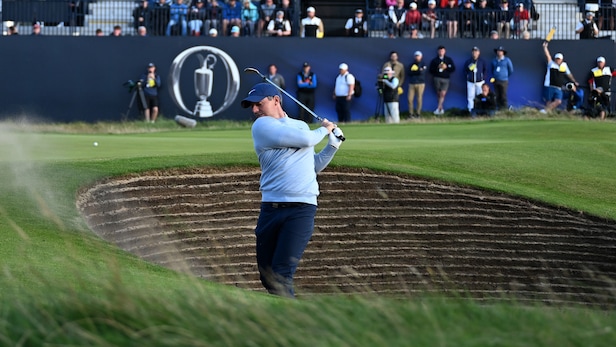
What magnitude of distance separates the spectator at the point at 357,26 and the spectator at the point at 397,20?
76 cm

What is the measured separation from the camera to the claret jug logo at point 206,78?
34.1 m

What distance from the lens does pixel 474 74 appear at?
34.0m

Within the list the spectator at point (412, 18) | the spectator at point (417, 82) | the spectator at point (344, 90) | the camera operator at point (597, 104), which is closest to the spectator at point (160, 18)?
the spectator at point (344, 90)

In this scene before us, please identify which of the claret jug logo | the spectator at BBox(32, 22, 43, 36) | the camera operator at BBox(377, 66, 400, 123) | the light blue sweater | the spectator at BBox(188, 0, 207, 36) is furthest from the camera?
the spectator at BBox(32, 22, 43, 36)

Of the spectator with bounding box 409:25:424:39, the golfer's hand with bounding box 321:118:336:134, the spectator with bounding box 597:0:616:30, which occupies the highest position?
the spectator with bounding box 597:0:616:30

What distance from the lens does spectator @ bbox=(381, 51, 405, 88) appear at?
33812mm

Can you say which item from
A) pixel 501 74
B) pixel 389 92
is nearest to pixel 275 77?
pixel 389 92

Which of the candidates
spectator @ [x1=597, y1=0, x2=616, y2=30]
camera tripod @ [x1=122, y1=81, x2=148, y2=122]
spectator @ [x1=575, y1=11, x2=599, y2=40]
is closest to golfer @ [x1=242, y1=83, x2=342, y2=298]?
camera tripod @ [x1=122, y1=81, x2=148, y2=122]

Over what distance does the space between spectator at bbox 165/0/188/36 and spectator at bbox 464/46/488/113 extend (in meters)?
8.27

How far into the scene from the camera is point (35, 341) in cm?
525

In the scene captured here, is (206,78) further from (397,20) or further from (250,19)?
(397,20)

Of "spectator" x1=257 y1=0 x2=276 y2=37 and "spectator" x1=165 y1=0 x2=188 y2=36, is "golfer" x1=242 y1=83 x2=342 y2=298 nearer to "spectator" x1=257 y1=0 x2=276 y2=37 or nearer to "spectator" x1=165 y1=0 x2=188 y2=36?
"spectator" x1=257 y1=0 x2=276 y2=37

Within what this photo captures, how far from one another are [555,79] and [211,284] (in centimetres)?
2703

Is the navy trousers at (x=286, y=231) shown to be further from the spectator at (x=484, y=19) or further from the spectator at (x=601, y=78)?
the spectator at (x=484, y=19)
